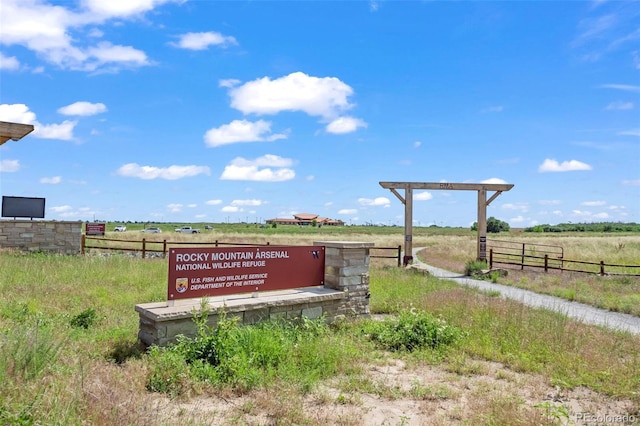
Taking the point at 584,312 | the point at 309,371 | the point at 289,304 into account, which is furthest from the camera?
the point at 584,312

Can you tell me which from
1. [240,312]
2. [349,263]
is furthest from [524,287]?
[240,312]

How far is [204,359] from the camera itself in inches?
215

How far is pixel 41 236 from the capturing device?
18.0 meters

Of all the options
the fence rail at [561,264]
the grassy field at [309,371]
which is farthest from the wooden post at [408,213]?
the grassy field at [309,371]

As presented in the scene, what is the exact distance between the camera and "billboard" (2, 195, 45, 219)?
18.0 metres

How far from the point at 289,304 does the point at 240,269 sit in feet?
3.30

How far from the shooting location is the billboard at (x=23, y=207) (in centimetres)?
1805

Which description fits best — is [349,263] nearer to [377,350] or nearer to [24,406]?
[377,350]

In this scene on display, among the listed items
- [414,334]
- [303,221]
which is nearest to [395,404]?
[414,334]

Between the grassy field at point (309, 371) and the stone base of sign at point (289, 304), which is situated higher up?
the stone base of sign at point (289, 304)

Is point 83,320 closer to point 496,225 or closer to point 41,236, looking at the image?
point 41,236

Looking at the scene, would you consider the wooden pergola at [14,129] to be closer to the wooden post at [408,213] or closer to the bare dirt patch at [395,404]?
the bare dirt patch at [395,404]

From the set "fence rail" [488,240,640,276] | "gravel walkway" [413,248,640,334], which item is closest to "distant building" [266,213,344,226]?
"fence rail" [488,240,640,276]

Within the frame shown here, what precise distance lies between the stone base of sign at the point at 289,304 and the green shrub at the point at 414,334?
951 millimetres
